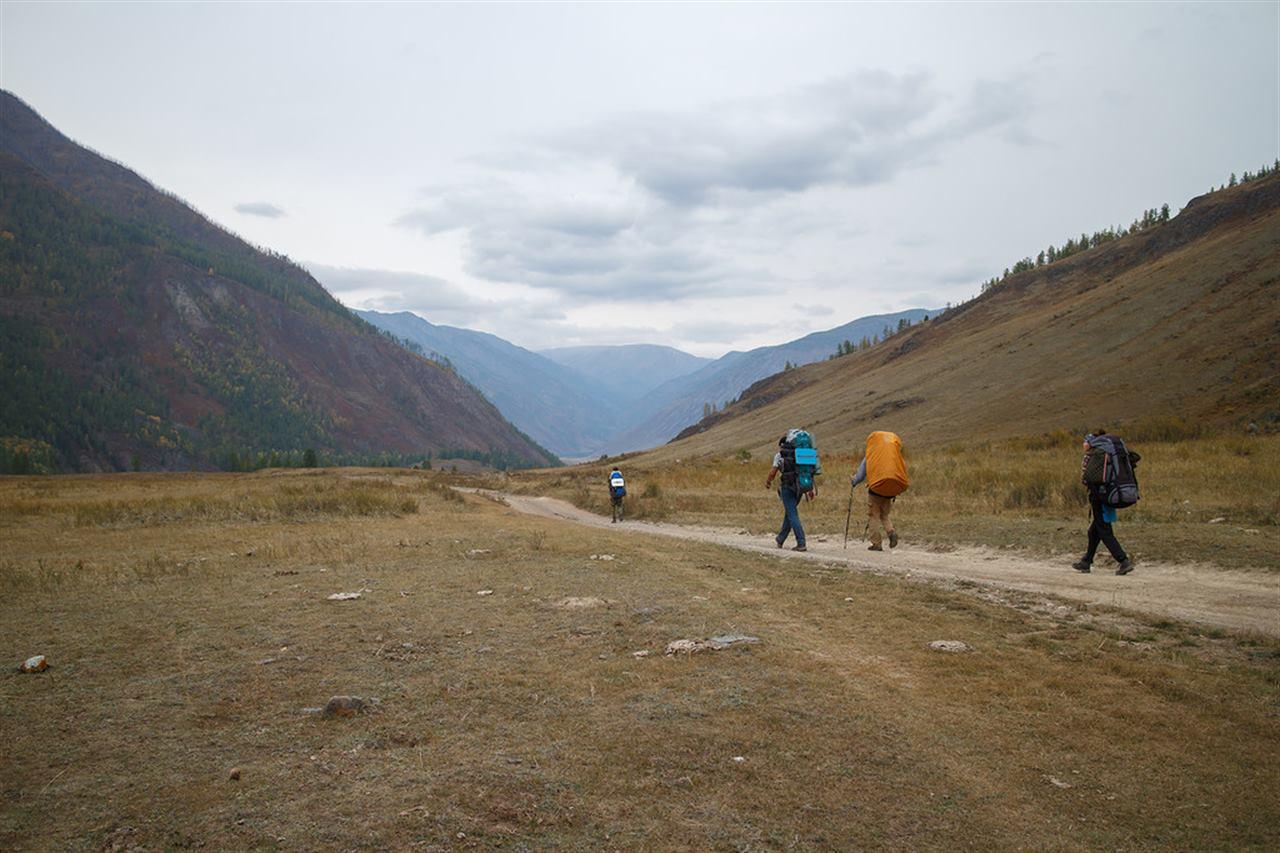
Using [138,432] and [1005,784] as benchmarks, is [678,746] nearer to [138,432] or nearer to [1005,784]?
[1005,784]

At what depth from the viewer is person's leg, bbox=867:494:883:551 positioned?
15.2 m

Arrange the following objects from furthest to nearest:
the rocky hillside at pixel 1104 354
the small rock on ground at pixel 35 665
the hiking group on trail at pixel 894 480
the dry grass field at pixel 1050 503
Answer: the rocky hillside at pixel 1104 354 → the dry grass field at pixel 1050 503 → the hiking group on trail at pixel 894 480 → the small rock on ground at pixel 35 665

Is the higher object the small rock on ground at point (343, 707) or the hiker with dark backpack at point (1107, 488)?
the hiker with dark backpack at point (1107, 488)

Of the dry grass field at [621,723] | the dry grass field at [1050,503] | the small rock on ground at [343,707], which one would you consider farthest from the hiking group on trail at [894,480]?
the small rock on ground at [343,707]

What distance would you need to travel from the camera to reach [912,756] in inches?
205

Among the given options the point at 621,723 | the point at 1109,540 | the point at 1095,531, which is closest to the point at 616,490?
the point at 1095,531

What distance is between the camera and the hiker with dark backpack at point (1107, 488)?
39.4ft

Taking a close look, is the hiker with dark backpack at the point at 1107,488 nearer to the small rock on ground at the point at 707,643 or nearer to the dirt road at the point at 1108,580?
the dirt road at the point at 1108,580

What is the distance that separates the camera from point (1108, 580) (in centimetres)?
1112

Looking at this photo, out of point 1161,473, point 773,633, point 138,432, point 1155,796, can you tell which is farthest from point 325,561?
point 138,432

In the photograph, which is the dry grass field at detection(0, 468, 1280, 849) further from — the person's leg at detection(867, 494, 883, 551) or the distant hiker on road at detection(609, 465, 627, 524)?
the distant hiker on road at detection(609, 465, 627, 524)

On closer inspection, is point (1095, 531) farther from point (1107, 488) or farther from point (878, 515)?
point (878, 515)

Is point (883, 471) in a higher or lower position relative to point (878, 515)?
higher

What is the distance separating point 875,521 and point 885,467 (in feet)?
5.31
